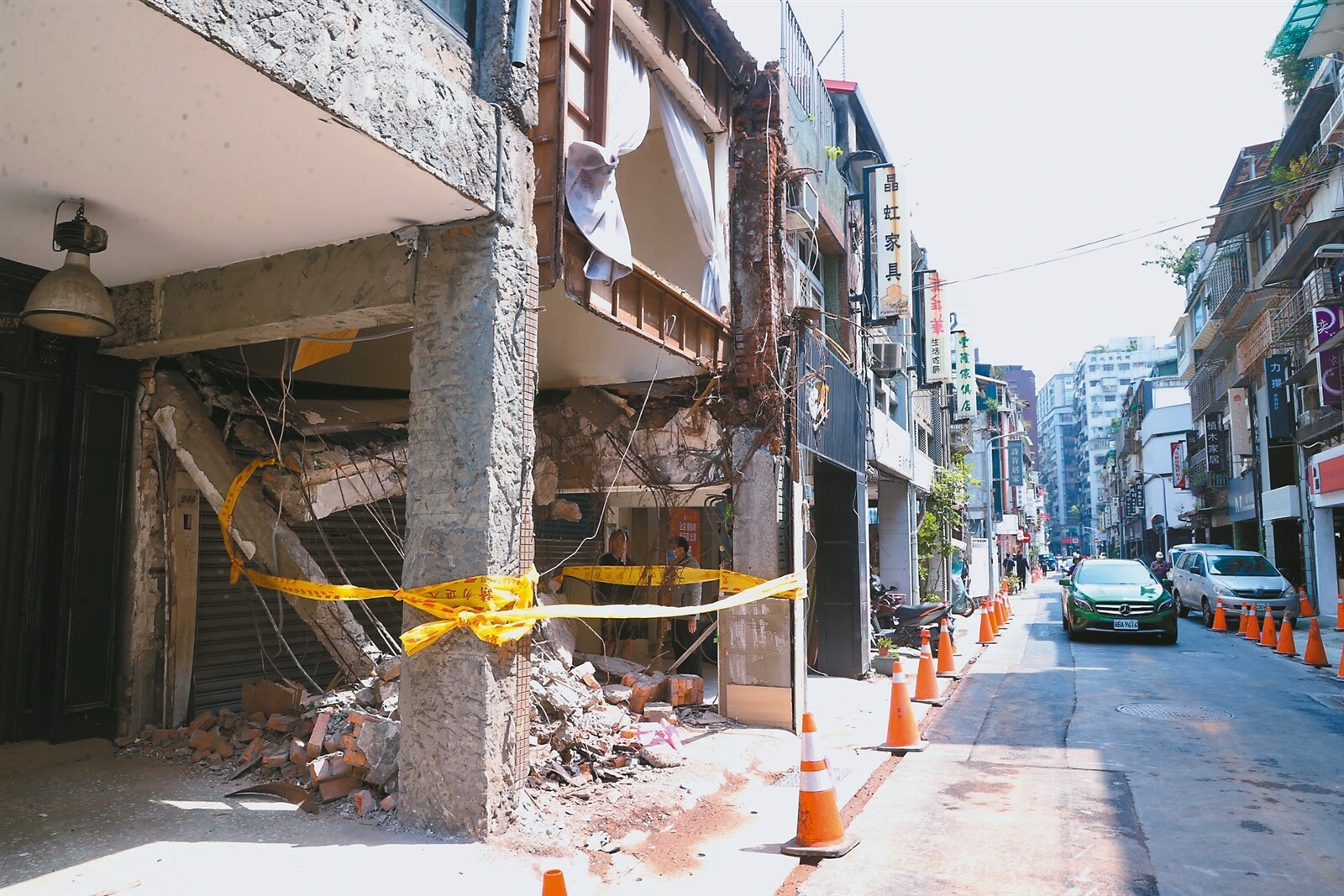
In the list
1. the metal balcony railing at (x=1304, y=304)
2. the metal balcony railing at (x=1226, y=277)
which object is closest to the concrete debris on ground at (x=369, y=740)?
the metal balcony railing at (x=1304, y=304)

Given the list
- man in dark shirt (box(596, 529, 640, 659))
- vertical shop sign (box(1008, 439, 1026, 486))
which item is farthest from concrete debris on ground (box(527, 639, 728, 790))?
vertical shop sign (box(1008, 439, 1026, 486))

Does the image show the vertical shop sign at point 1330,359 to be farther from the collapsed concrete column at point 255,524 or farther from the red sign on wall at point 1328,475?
the collapsed concrete column at point 255,524

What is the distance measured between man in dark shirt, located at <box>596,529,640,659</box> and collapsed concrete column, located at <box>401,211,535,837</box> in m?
6.15

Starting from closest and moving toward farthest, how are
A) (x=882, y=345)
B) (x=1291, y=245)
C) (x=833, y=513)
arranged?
1. (x=833, y=513)
2. (x=882, y=345)
3. (x=1291, y=245)

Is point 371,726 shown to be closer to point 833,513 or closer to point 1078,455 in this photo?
point 833,513

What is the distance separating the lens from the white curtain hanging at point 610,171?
686 cm

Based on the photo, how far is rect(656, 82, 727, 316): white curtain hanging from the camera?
8977 mm

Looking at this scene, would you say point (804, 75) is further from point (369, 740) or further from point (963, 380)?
point (963, 380)

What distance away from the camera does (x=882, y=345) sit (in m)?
20.4

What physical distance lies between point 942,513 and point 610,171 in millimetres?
20314

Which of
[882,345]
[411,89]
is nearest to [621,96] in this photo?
[411,89]

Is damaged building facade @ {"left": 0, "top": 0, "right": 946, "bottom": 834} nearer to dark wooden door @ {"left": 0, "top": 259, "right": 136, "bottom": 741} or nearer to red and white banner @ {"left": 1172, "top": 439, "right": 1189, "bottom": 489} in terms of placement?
dark wooden door @ {"left": 0, "top": 259, "right": 136, "bottom": 741}

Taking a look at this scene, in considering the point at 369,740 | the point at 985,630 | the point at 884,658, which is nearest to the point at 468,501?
the point at 369,740

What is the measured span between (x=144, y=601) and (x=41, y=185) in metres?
3.45
